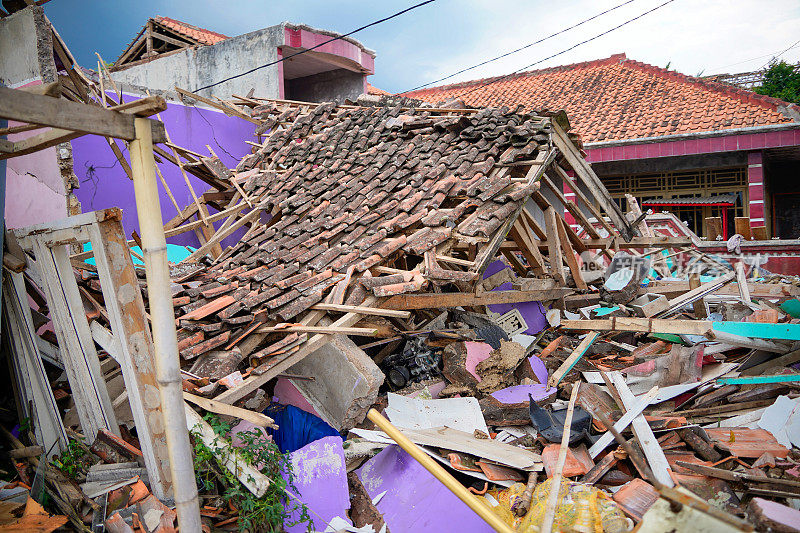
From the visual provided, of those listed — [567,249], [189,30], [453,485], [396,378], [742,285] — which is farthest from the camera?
[189,30]

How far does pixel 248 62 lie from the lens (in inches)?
586

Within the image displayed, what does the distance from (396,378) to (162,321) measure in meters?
3.48

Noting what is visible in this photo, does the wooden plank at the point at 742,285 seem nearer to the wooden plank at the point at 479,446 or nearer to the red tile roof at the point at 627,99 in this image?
the wooden plank at the point at 479,446

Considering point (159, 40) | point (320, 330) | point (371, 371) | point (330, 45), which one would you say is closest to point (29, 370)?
point (320, 330)

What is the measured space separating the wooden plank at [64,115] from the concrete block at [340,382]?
2.84 meters

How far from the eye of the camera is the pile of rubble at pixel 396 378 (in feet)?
13.0

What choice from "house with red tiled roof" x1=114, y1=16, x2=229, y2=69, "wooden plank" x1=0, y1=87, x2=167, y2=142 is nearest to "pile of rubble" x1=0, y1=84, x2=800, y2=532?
"wooden plank" x1=0, y1=87, x2=167, y2=142

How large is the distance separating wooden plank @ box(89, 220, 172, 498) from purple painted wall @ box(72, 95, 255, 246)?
6.25 metres

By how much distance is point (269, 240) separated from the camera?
7508 mm

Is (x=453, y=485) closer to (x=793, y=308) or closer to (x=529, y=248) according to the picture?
(x=529, y=248)

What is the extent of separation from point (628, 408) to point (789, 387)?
5.33 feet

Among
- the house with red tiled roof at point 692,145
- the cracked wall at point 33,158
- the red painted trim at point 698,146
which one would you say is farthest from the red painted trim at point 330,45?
the cracked wall at point 33,158

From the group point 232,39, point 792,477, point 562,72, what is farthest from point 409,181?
point 562,72

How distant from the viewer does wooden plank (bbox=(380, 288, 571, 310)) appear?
592 centimetres
